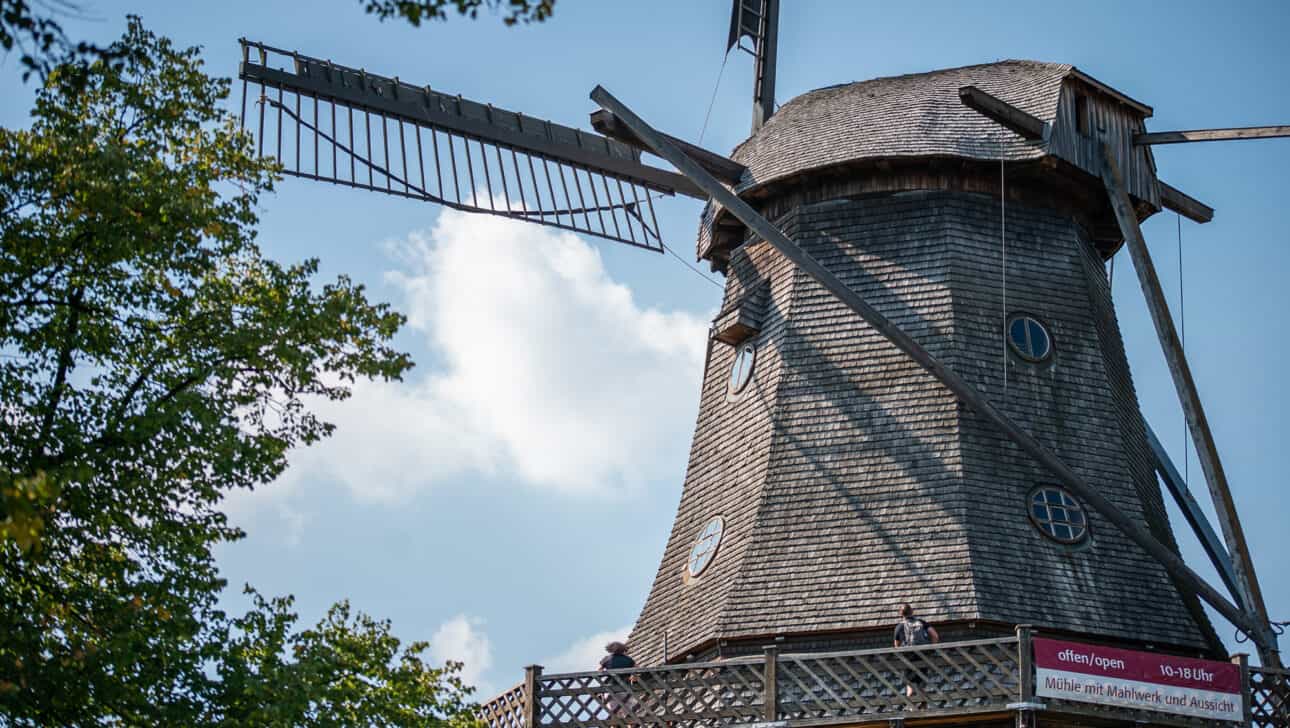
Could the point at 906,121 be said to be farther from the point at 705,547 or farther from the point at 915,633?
the point at 915,633

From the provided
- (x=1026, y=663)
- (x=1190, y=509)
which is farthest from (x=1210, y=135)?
(x=1026, y=663)

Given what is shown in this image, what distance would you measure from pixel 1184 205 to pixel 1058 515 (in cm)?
582

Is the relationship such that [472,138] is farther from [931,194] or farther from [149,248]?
[149,248]

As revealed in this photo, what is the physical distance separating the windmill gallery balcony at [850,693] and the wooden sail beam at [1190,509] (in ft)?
13.7

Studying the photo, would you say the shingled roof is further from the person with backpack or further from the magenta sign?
the magenta sign

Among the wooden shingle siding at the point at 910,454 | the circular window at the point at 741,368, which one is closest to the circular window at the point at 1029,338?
the wooden shingle siding at the point at 910,454

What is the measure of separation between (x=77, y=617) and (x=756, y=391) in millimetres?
9635

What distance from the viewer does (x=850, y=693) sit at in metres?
18.1

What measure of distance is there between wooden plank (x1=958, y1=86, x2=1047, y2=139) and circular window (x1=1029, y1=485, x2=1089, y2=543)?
3.97m

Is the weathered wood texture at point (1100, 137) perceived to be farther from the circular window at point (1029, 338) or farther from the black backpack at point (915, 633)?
the black backpack at point (915, 633)

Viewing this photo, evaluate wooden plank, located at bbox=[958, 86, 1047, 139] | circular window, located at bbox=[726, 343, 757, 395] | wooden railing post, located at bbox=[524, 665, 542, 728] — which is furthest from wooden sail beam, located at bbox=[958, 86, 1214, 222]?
wooden railing post, located at bbox=[524, 665, 542, 728]

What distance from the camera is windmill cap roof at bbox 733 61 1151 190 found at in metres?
22.0


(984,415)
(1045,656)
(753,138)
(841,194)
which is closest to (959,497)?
(984,415)

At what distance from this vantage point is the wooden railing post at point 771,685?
18.2m
